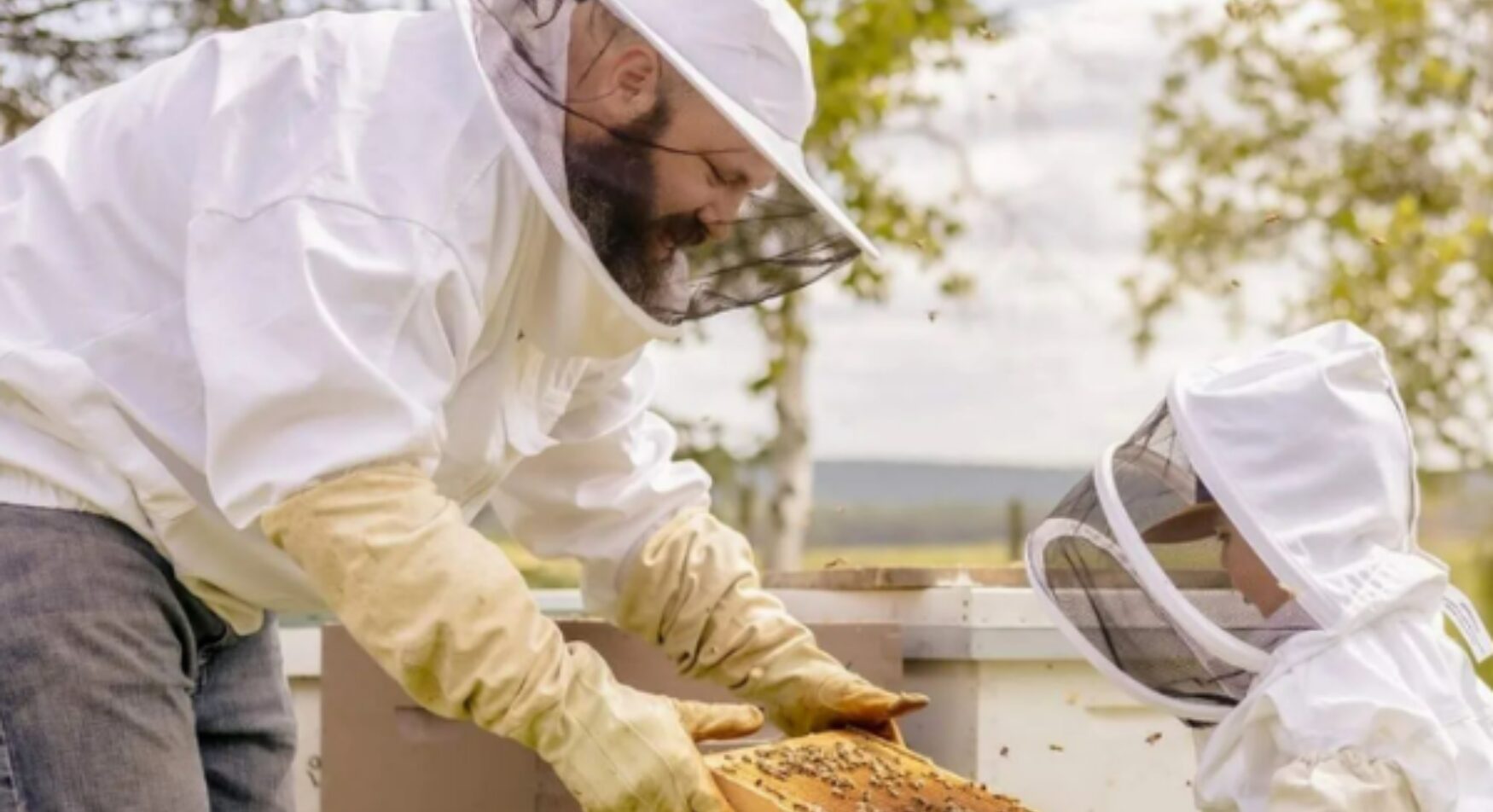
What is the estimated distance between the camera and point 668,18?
2.69 metres

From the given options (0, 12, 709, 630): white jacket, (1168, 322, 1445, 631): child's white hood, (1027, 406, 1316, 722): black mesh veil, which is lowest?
(1027, 406, 1316, 722): black mesh veil

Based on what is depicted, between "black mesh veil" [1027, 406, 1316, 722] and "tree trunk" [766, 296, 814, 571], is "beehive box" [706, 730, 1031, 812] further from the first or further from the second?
"tree trunk" [766, 296, 814, 571]

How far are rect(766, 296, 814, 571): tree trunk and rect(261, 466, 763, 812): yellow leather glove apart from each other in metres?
7.80

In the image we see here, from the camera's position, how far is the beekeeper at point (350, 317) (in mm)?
2549

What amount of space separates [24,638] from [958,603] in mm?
1635

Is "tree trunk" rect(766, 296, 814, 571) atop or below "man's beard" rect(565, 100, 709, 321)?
below

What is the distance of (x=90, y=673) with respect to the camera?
2654mm

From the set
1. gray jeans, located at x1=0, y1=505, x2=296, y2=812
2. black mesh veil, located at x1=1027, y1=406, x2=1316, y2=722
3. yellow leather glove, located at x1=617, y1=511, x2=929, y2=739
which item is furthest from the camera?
yellow leather glove, located at x1=617, y1=511, x2=929, y2=739

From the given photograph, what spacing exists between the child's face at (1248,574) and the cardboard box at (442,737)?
82 centimetres

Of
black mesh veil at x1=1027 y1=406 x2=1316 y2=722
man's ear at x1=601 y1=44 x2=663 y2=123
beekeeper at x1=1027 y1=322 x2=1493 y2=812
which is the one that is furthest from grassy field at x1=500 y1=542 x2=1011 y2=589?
man's ear at x1=601 y1=44 x2=663 y2=123

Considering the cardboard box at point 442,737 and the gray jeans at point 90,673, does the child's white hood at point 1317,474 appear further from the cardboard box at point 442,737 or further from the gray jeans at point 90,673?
the gray jeans at point 90,673

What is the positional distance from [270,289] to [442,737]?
1.44 meters

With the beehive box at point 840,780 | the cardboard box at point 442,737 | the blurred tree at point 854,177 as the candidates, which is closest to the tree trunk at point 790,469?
the blurred tree at point 854,177

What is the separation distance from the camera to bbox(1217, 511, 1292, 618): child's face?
2.89 meters
